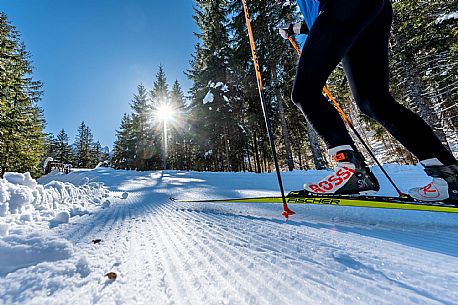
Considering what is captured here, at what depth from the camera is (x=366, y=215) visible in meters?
1.46

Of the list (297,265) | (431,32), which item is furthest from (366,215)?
(431,32)

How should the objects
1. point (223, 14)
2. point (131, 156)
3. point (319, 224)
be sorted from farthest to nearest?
point (131, 156), point (223, 14), point (319, 224)

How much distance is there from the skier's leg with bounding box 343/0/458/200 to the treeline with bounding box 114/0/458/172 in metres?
6.03

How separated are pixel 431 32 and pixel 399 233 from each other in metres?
11.0

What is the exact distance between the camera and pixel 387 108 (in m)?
1.46

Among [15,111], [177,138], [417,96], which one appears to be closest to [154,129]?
[177,138]

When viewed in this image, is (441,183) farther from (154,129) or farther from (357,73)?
(154,129)

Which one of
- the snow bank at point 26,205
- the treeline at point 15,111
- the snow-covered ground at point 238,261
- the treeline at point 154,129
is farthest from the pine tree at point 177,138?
the snow-covered ground at point 238,261

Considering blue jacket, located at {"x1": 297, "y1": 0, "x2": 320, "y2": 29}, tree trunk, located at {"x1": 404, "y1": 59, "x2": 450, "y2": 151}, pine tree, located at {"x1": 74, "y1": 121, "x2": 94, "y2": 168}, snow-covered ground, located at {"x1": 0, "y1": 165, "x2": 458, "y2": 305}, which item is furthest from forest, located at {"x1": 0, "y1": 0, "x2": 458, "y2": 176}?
pine tree, located at {"x1": 74, "y1": 121, "x2": 94, "y2": 168}

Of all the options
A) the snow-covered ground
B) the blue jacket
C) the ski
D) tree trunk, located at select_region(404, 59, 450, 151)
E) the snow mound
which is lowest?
the snow-covered ground

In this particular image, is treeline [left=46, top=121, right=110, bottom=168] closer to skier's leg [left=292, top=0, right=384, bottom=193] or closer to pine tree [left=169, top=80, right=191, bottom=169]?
pine tree [left=169, top=80, right=191, bottom=169]

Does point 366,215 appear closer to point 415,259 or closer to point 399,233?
point 399,233

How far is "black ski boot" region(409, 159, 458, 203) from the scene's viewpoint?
4.03 feet

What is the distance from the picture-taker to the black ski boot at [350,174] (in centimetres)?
146
